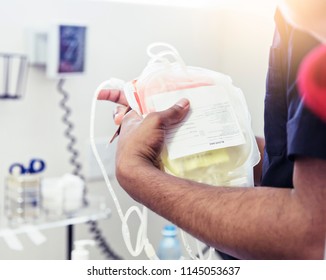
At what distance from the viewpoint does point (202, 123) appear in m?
0.76

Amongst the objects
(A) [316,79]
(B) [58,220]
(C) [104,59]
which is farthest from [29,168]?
(A) [316,79]

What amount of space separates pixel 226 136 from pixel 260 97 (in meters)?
0.90

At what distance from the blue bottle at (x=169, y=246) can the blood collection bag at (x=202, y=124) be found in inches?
29.0

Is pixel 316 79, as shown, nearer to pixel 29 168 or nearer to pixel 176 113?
pixel 176 113

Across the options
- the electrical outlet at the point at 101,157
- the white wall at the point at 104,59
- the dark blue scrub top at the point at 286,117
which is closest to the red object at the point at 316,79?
the dark blue scrub top at the point at 286,117

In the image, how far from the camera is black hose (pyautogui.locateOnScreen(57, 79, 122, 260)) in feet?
5.03

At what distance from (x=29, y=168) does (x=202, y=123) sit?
0.77m

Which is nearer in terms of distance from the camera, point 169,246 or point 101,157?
point 169,246

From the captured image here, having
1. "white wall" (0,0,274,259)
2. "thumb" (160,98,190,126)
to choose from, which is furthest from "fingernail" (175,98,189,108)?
"white wall" (0,0,274,259)

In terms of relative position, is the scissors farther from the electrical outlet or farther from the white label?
the white label

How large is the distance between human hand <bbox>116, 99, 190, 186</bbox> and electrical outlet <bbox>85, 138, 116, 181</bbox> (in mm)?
840

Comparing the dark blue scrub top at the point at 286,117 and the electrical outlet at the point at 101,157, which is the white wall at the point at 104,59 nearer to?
the electrical outlet at the point at 101,157

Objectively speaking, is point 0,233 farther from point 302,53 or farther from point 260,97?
point 302,53

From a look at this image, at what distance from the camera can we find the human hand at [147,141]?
0.75m
